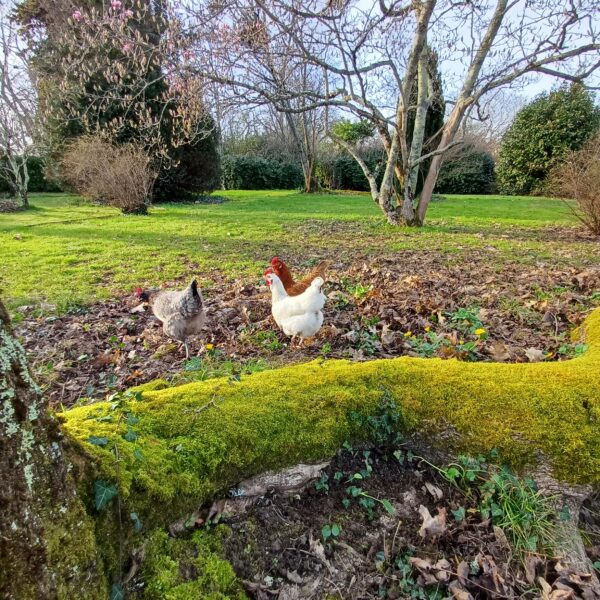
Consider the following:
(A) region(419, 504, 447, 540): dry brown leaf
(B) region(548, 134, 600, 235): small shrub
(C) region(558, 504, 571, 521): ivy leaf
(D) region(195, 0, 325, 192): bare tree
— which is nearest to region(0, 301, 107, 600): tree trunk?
(A) region(419, 504, 447, 540): dry brown leaf

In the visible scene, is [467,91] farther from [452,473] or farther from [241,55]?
[452,473]

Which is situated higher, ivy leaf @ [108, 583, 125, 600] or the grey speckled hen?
the grey speckled hen

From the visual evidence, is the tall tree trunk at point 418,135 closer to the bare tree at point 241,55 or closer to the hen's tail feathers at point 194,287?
the bare tree at point 241,55

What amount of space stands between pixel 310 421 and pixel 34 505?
111cm

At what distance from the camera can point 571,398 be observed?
6.67 ft

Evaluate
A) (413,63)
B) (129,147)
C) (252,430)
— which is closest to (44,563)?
(252,430)

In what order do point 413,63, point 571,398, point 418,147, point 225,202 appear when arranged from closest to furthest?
point 571,398
point 413,63
point 418,147
point 225,202

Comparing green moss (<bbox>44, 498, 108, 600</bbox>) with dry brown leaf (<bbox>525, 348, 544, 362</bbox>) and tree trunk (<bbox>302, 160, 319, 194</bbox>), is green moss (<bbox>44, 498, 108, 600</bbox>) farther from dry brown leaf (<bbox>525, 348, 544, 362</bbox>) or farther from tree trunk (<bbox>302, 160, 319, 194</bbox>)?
tree trunk (<bbox>302, 160, 319, 194</bbox>)

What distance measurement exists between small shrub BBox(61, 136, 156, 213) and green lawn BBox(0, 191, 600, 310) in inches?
28.5

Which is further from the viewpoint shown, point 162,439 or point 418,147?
point 418,147

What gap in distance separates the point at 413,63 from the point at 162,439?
9839 mm

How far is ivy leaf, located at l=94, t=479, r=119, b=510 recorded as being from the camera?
3.98 ft

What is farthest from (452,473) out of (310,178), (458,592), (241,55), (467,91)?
(310,178)

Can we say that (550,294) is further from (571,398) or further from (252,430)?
(252,430)
